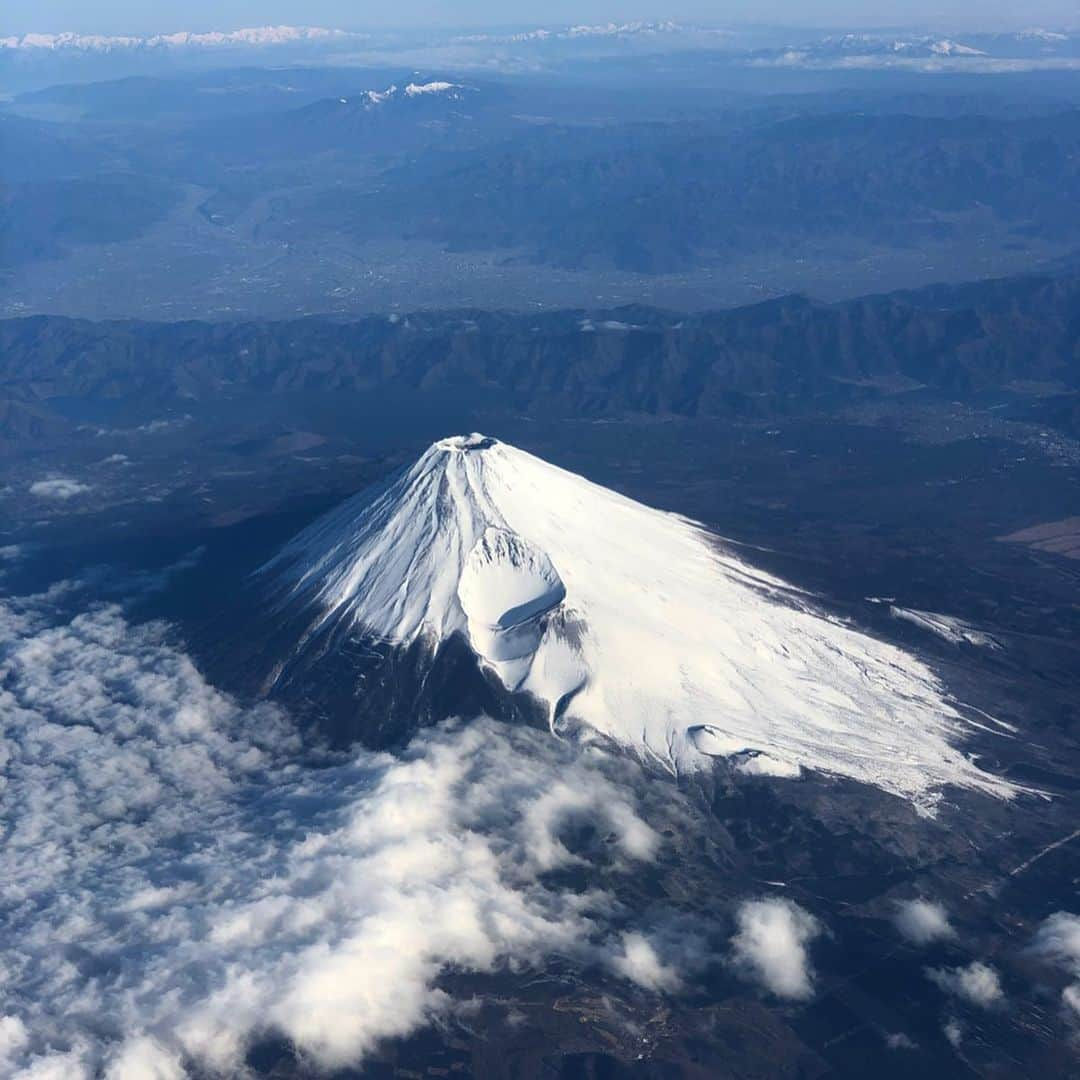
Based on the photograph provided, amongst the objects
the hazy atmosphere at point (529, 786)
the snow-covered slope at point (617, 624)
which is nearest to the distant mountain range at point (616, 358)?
the hazy atmosphere at point (529, 786)

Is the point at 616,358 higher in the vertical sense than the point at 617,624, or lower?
lower

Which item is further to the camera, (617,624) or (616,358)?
(616,358)

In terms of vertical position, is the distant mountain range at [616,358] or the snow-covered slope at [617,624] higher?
the snow-covered slope at [617,624]

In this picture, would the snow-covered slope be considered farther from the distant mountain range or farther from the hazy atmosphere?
the distant mountain range

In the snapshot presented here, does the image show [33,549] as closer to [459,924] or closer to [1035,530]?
[459,924]

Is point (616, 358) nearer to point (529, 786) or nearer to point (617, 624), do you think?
point (617, 624)

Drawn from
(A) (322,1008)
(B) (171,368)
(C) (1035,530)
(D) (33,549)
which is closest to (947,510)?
(C) (1035,530)

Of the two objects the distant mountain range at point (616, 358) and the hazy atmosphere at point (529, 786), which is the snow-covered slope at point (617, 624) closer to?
the hazy atmosphere at point (529, 786)

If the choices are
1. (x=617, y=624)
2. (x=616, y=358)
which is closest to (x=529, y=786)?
(x=617, y=624)
